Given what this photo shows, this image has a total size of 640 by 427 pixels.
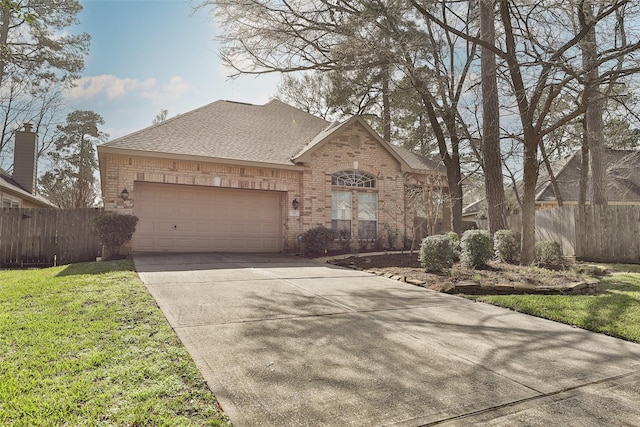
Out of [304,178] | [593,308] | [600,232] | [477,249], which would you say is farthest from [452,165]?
[593,308]

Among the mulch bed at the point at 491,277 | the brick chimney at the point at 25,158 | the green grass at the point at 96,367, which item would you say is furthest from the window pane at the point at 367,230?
the brick chimney at the point at 25,158

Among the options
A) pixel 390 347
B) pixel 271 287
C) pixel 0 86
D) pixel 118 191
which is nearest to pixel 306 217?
pixel 118 191

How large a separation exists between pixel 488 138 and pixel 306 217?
614cm

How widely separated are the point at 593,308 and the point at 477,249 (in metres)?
2.80

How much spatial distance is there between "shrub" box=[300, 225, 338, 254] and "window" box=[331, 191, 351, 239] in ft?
3.98

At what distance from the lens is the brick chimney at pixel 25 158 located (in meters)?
16.9

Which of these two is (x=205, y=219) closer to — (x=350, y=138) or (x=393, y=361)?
(x=350, y=138)

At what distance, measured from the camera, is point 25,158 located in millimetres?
17172

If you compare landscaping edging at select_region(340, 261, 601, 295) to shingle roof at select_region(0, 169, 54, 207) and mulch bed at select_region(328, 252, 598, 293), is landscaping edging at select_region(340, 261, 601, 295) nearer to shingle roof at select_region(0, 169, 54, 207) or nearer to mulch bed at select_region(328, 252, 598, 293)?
mulch bed at select_region(328, 252, 598, 293)

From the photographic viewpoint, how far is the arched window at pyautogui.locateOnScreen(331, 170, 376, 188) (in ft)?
45.0

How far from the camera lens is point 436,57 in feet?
42.5

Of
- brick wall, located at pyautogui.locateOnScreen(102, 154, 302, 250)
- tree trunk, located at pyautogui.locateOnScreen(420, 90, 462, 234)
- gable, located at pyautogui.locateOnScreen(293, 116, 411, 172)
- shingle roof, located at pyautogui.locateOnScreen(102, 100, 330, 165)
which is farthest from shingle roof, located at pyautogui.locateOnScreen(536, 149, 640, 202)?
brick wall, located at pyautogui.locateOnScreen(102, 154, 302, 250)

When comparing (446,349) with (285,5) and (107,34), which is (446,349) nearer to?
(285,5)

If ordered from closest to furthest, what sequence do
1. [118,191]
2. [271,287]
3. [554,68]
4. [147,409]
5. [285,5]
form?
1. [147,409]
2. [271,287]
3. [554,68]
4. [285,5]
5. [118,191]
